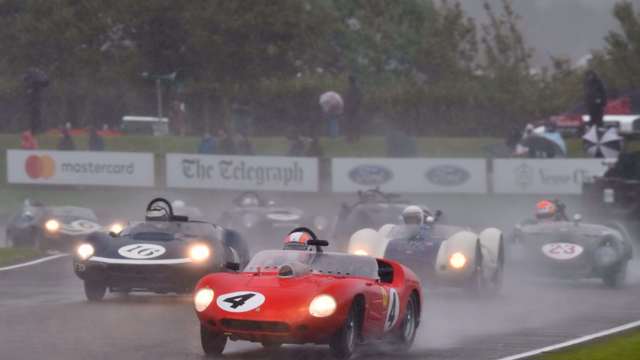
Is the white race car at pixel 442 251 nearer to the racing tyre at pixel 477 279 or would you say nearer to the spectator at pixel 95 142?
the racing tyre at pixel 477 279

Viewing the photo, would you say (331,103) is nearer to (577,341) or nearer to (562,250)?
(562,250)

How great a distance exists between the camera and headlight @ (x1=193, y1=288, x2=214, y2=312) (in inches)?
510

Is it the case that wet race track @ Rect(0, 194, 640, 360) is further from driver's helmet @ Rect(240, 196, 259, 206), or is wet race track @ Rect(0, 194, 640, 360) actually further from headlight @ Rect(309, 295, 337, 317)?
driver's helmet @ Rect(240, 196, 259, 206)

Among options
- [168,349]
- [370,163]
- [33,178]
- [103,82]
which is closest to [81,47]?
[103,82]

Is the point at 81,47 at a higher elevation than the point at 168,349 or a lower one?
higher

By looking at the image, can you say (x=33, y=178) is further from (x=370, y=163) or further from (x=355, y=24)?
(x=355, y=24)

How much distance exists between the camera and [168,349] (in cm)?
1370

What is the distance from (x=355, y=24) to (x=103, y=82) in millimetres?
21266

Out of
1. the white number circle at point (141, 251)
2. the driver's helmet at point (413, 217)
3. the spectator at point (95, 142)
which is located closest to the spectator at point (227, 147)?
the spectator at point (95, 142)

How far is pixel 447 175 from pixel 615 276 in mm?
16938

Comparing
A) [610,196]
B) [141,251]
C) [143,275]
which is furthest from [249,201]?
[143,275]

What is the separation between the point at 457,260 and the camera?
789 inches

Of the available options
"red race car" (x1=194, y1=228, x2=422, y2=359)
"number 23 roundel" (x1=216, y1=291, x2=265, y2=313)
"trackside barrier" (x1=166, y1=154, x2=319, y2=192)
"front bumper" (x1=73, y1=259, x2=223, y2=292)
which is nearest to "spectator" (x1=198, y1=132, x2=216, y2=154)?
"trackside barrier" (x1=166, y1=154, x2=319, y2=192)

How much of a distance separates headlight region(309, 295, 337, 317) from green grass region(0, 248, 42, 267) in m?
13.8
